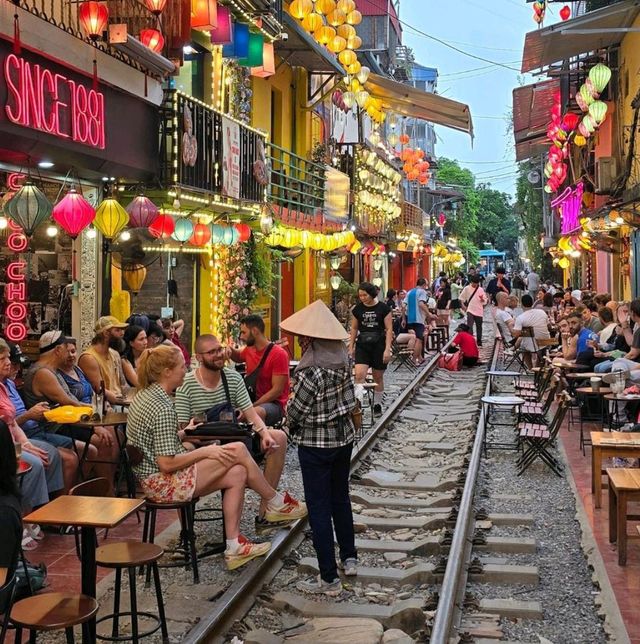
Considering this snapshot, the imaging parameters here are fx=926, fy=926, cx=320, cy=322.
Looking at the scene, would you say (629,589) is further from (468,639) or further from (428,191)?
(428,191)

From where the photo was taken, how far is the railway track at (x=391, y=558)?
6.50m

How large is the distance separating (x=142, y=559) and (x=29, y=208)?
502 cm

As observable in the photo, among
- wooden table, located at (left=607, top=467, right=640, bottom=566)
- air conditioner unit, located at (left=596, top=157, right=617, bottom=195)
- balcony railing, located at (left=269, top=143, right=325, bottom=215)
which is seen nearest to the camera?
wooden table, located at (left=607, top=467, right=640, bottom=566)

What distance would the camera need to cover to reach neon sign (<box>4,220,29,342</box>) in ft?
37.6

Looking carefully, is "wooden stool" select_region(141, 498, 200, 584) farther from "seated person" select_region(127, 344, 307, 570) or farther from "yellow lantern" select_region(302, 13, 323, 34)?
"yellow lantern" select_region(302, 13, 323, 34)

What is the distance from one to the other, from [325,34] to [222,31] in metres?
4.08

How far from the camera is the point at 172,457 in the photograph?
22.7 feet

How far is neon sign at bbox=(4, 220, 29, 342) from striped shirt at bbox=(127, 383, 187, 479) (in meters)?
5.04

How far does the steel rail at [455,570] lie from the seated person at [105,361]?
12.4 ft

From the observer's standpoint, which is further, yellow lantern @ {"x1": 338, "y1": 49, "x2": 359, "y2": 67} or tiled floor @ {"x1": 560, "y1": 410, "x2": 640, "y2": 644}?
yellow lantern @ {"x1": 338, "y1": 49, "x2": 359, "y2": 67}

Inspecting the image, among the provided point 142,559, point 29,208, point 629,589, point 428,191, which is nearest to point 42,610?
point 142,559


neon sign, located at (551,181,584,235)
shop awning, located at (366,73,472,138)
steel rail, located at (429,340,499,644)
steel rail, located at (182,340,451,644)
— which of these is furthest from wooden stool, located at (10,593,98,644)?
neon sign, located at (551,181,584,235)

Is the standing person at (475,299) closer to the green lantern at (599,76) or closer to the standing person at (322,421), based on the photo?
the green lantern at (599,76)

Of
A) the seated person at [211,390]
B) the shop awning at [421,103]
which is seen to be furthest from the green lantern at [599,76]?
the seated person at [211,390]
